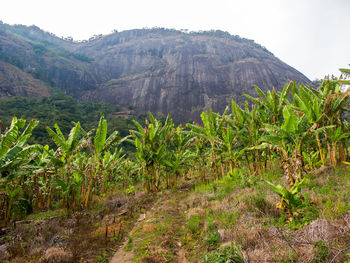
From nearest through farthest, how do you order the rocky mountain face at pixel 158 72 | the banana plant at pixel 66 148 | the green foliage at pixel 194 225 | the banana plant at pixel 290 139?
the green foliage at pixel 194 225
the banana plant at pixel 290 139
the banana plant at pixel 66 148
the rocky mountain face at pixel 158 72

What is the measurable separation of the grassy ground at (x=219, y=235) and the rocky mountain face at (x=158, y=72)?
6071 centimetres

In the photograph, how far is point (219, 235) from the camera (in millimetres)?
3844

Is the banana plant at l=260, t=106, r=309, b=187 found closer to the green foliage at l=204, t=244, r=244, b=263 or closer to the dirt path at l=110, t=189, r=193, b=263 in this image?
the dirt path at l=110, t=189, r=193, b=263

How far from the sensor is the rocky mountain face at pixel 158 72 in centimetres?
7038

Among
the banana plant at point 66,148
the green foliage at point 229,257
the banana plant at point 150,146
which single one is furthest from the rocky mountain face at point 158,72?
the green foliage at point 229,257

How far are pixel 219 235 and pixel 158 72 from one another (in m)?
84.7

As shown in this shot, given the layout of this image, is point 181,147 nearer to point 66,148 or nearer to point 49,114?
point 66,148

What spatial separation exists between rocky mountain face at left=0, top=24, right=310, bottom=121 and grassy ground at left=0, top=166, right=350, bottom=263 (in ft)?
199

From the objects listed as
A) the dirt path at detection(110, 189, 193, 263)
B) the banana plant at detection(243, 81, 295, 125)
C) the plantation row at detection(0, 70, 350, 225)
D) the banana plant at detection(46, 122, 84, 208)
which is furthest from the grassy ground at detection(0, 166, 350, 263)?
the banana plant at detection(243, 81, 295, 125)

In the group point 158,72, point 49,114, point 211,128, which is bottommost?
point 49,114


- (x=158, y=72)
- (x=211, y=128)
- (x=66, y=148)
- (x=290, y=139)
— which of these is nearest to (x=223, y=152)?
(x=211, y=128)

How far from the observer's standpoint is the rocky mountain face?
70375mm

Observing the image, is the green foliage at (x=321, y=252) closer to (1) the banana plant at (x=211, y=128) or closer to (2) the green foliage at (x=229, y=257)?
(2) the green foliage at (x=229, y=257)

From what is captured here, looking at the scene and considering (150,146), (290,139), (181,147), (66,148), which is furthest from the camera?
(181,147)
